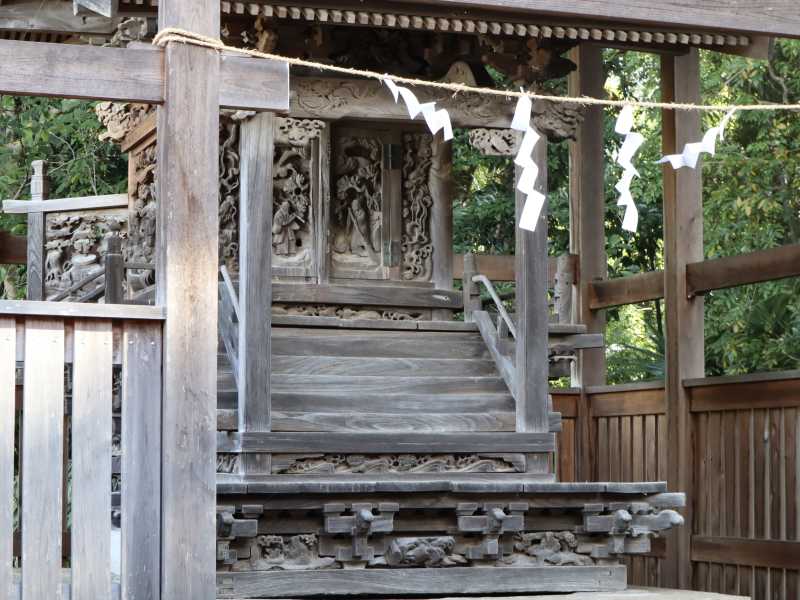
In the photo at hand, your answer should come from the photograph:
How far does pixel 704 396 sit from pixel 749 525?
1007 mm

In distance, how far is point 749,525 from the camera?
33.1 ft

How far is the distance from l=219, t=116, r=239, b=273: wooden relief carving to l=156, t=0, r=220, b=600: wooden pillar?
4567 mm

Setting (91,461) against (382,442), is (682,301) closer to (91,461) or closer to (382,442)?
(382,442)

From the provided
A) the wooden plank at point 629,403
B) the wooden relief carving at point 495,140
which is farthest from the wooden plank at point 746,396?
the wooden relief carving at point 495,140

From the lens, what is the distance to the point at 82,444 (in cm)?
512

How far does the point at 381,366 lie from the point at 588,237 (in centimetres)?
331

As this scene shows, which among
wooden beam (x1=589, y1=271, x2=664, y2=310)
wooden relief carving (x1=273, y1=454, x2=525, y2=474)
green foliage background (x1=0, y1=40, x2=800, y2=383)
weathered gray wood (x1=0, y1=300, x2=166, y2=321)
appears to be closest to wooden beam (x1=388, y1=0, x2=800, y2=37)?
weathered gray wood (x1=0, y1=300, x2=166, y2=321)

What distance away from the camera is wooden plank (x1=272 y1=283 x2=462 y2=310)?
10250 mm

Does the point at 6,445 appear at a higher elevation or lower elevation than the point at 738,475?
higher

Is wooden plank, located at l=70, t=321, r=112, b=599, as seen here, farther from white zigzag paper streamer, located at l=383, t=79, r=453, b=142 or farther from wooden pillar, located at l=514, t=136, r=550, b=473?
wooden pillar, located at l=514, t=136, r=550, b=473

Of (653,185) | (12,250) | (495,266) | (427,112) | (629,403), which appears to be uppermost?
(653,185)

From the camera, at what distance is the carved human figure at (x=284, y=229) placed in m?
10.2

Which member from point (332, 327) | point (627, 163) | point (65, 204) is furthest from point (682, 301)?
point (65, 204)

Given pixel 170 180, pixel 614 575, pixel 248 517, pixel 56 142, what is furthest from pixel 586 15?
pixel 56 142
